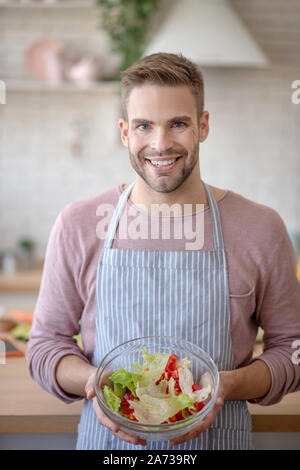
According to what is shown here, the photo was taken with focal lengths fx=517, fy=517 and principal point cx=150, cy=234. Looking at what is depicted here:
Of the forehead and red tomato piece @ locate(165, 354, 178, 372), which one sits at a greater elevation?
the forehead

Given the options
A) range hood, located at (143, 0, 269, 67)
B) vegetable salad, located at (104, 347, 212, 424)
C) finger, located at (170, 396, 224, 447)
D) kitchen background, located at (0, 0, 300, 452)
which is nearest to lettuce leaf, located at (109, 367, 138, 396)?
vegetable salad, located at (104, 347, 212, 424)

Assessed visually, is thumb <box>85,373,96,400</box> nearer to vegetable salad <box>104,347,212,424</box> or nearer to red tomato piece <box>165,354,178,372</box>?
vegetable salad <box>104,347,212,424</box>

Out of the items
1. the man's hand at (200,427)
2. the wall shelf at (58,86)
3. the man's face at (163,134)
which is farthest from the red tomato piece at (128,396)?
the wall shelf at (58,86)

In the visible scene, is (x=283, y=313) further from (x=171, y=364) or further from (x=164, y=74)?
(x=164, y=74)

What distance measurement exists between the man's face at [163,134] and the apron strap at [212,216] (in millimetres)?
120

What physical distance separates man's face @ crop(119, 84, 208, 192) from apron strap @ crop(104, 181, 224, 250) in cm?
12

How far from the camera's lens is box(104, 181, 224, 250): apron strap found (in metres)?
1.17

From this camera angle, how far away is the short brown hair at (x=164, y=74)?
3.56 feet

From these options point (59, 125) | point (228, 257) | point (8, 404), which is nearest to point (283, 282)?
point (228, 257)

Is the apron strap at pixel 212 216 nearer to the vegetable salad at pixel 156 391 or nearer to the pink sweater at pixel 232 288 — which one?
the pink sweater at pixel 232 288

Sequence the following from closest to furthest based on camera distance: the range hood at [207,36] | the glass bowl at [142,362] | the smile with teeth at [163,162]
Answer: the glass bowl at [142,362], the smile with teeth at [163,162], the range hood at [207,36]

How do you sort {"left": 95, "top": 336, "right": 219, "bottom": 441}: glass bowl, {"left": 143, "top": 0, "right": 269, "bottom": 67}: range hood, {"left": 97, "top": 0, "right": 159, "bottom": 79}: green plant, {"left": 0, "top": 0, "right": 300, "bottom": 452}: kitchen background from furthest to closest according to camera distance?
{"left": 0, "top": 0, "right": 300, "bottom": 452}: kitchen background → {"left": 97, "top": 0, "right": 159, "bottom": 79}: green plant → {"left": 143, "top": 0, "right": 269, "bottom": 67}: range hood → {"left": 95, "top": 336, "right": 219, "bottom": 441}: glass bowl

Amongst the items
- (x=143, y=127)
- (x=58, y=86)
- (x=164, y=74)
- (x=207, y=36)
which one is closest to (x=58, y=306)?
(x=143, y=127)
